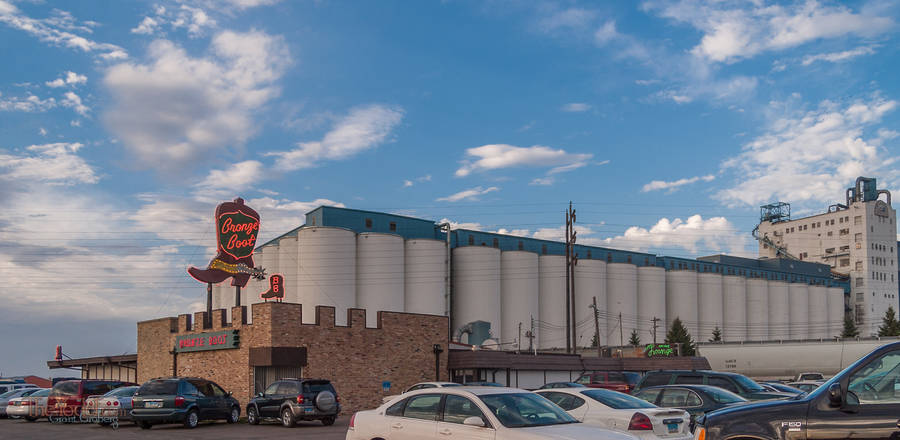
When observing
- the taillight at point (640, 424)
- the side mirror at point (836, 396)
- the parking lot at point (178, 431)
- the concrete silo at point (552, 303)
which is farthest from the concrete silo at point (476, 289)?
the side mirror at point (836, 396)

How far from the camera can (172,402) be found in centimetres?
2575

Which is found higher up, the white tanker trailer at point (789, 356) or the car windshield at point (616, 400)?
the car windshield at point (616, 400)

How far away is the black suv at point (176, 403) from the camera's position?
84.1 ft

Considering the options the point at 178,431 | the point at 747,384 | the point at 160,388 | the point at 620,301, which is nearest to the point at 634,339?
the point at 620,301

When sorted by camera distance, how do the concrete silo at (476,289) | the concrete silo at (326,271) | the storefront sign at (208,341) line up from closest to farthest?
the storefront sign at (208,341) < the concrete silo at (326,271) < the concrete silo at (476,289)

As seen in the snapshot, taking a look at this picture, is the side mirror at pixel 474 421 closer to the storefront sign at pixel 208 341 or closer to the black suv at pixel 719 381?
the black suv at pixel 719 381

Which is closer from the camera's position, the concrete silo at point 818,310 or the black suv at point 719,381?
the black suv at point 719,381

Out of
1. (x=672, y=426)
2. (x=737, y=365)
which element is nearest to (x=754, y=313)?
(x=737, y=365)

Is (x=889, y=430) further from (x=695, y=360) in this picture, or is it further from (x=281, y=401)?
(x=695, y=360)

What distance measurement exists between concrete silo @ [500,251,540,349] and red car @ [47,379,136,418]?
2321 inches

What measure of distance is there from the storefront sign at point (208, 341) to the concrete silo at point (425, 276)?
1552 inches

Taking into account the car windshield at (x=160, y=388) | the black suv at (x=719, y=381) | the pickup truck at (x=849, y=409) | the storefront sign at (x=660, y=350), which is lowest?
the storefront sign at (x=660, y=350)

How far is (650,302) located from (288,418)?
278 feet

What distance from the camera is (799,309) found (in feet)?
417
